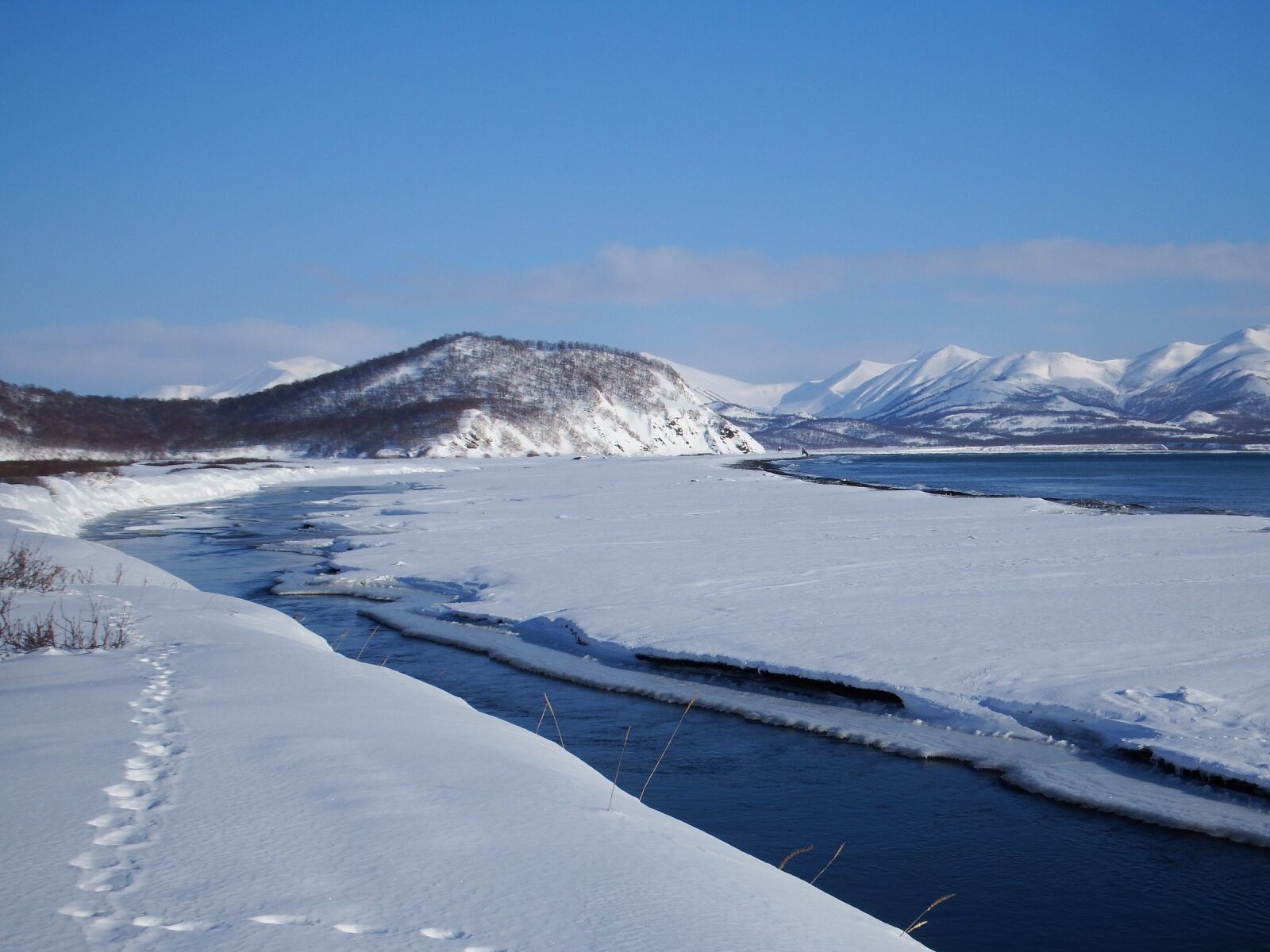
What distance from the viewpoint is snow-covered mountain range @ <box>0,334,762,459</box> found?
11794 cm

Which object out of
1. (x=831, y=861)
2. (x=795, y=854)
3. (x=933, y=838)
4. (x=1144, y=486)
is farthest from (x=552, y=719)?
(x=1144, y=486)

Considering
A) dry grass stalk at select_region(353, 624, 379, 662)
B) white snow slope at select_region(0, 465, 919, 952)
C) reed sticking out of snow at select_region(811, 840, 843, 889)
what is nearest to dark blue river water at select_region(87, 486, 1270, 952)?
reed sticking out of snow at select_region(811, 840, 843, 889)

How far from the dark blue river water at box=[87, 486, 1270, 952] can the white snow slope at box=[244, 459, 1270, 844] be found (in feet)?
1.56

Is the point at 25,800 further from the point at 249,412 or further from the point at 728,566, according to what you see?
the point at 249,412

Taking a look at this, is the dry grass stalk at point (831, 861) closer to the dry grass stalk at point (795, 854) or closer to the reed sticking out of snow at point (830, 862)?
the reed sticking out of snow at point (830, 862)

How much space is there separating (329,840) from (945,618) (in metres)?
10.1

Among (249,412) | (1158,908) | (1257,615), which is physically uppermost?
(249,412)

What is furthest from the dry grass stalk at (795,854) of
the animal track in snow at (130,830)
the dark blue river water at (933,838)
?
the animal track in snow at (130,830)

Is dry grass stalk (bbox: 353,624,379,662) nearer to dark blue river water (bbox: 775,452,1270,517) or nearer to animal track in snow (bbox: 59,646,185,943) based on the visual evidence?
animal track in snow (bbox: 59,646,185,943)

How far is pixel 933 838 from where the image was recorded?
702 cm

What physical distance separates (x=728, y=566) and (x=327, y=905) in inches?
572

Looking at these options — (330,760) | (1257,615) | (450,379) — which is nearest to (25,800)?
(330,760)

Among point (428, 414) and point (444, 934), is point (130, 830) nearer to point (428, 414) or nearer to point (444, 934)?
point (444, 934)

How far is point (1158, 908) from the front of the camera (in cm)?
600
